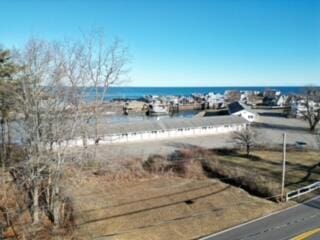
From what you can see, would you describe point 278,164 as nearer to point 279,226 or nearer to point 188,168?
point 188,168

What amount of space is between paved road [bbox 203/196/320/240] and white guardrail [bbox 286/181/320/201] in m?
2.07

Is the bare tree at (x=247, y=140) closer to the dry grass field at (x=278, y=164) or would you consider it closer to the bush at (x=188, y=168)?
the dry grass field at (x=278, y=164)

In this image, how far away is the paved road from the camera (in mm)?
17828

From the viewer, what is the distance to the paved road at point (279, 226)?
1783 cm

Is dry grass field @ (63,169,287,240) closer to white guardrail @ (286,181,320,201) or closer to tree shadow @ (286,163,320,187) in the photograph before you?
white guardrail @ (286,181,320,201)

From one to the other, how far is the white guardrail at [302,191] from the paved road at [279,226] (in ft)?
6.80

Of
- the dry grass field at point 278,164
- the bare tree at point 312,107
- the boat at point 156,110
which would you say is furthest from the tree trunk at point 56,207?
the boat at point 156,110

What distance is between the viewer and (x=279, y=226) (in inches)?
752

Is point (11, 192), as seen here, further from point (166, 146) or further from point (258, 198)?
point (166, 146)

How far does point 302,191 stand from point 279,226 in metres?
7.22

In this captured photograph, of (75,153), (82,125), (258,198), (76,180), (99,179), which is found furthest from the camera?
(99,179)

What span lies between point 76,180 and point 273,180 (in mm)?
14748

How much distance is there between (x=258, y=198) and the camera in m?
24.6

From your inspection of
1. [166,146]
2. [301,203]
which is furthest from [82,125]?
[166,146]
